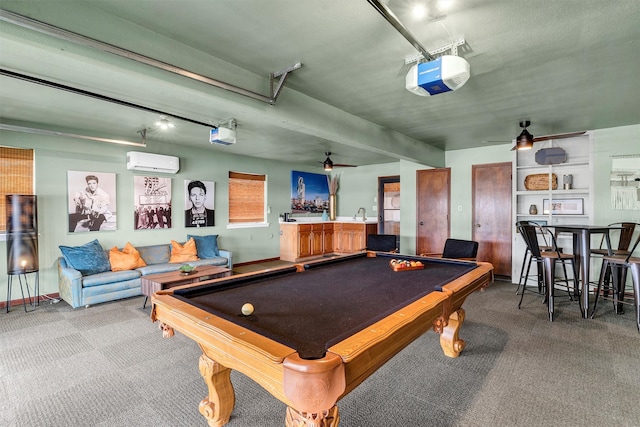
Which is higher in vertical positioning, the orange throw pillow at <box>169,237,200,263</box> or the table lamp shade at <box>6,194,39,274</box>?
the table lamp shade at <box>6,194,39,274</box>

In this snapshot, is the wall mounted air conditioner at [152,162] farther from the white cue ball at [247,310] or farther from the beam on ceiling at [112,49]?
the white cue ball at [247,310]

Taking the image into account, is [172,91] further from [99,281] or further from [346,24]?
[99,281]

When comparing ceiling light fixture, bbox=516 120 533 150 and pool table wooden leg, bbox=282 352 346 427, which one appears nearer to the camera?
pool table wooden leg, bbox=282 352 346 427

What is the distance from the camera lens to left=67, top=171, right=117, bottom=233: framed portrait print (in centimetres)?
458

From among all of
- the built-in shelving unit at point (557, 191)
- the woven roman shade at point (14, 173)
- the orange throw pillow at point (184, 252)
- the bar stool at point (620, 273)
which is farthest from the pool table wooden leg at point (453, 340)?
the woven roman shade at point (14, 173)

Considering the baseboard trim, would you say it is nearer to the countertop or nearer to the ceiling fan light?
the countertop

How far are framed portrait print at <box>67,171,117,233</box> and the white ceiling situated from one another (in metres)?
0.83

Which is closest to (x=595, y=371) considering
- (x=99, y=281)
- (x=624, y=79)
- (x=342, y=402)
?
(x=342, y=402)

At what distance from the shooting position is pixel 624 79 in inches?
111

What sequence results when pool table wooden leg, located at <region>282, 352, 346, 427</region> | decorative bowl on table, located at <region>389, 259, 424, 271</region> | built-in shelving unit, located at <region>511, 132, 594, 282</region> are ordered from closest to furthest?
pool table wooden leg, located at <region>282, 352, 346, 427</region>
decorative bowl on table, located at <region>389, 259, 424, 271</region>
built-in shelving unit, located at <region>511, 132, 594, 282</region>

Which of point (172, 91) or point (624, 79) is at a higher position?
point (624, 79)

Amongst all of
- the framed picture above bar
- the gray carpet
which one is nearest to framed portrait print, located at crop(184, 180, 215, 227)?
the gray carpet

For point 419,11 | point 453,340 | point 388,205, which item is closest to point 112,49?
point 419,11

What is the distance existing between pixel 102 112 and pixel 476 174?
5.95 metres
